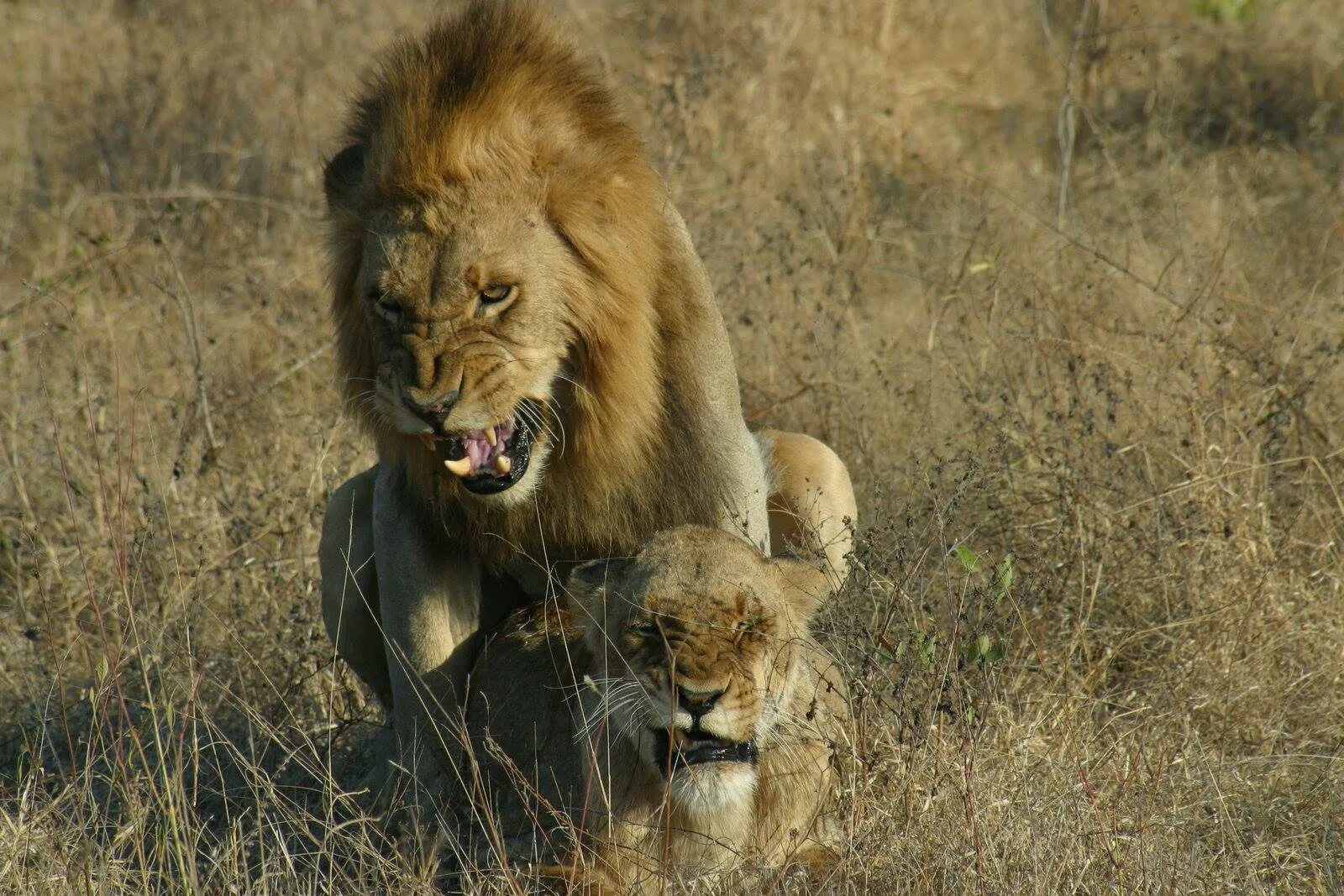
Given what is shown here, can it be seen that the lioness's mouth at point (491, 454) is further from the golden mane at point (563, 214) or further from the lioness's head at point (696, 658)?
the lioness's head at point (696, 658)

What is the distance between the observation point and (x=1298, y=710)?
4582 mm

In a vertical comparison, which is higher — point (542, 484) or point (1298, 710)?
point (542, 484)

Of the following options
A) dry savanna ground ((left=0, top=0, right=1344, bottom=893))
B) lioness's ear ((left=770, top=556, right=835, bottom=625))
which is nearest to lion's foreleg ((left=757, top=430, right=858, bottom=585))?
dry savanna ground ((left=0, top=0, right=1344, bottom=893))

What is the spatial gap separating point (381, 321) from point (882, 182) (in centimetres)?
525

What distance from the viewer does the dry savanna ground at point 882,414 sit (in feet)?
13.2

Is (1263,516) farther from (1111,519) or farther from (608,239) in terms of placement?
(608,239)

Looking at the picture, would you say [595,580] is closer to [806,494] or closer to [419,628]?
[419,628]

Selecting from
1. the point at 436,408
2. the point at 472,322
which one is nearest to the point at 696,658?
the point at 436,408

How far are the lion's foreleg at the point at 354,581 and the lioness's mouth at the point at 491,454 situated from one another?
76 cm

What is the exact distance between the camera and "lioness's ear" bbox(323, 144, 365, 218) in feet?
13.7

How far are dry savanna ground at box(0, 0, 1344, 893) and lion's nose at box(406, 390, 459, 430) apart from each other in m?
0.89

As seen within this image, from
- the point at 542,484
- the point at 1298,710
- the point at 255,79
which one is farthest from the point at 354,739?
the point at 255,79

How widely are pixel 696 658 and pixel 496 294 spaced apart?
994 mm

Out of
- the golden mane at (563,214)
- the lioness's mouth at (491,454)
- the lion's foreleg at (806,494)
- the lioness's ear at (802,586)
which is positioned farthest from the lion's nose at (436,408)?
the lion's foreleg at (806,494)
